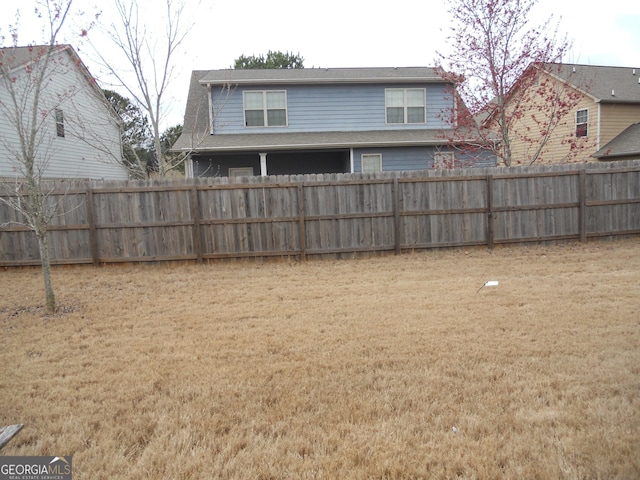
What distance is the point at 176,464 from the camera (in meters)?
2.43

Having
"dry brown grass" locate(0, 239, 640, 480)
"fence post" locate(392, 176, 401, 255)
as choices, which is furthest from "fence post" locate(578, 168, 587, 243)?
"fence post" locate(392, 176, 401, 255)

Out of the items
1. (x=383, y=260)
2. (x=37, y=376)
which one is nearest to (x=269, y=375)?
(x=37, y=376)

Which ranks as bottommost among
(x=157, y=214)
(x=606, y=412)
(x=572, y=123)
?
(x=606, y=412)

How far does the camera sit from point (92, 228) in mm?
9141

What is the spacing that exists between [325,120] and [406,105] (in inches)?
118

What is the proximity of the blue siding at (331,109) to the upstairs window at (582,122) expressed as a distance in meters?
7.05

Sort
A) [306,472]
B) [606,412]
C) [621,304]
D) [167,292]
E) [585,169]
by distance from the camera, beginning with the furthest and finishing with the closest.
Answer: [585,169]
[167,292]
[621,304]
[606,412]
[306,472]

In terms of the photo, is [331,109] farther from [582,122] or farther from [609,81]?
[609,81]

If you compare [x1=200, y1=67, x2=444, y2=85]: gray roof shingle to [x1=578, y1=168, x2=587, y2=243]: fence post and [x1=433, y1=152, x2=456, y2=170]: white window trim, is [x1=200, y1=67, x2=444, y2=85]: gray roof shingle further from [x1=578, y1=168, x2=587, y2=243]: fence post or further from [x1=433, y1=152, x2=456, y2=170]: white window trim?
[x1=578, y1=168, x2=587, y2=243]: fence post

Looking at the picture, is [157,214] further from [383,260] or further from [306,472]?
[306,472]

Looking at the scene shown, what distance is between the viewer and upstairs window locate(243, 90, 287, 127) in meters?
15.2

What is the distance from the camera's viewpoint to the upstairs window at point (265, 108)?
15.2 m

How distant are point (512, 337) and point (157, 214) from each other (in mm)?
7387

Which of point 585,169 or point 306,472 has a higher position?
point 585,169
